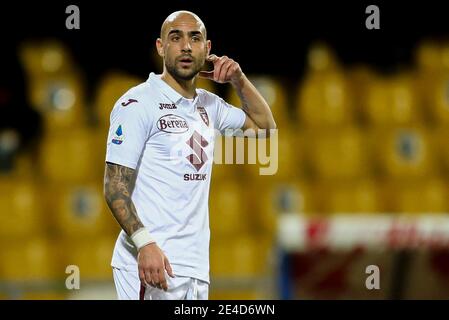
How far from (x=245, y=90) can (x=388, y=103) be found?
6121 mm

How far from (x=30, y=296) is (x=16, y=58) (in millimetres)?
3249

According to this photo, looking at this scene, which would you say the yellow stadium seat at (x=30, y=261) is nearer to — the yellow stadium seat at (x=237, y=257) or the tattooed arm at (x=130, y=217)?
the yellow stadium seat at (x=237, y=257)

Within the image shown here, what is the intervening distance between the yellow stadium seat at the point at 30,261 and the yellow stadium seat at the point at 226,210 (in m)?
1.57

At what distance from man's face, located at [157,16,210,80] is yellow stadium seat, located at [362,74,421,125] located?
6274mm

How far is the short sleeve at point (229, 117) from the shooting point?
3793mm

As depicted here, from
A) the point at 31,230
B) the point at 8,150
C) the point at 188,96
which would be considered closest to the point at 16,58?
the point at 8,150

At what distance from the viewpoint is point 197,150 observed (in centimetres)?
354

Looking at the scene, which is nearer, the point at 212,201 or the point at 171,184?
the point at 171,184

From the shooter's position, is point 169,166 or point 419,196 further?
point 419,196

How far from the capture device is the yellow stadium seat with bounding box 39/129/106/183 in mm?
8734

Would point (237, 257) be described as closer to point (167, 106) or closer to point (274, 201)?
point (274, 201)

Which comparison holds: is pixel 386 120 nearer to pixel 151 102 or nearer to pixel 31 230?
pixel 31 230

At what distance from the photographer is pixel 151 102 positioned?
11.4 feet

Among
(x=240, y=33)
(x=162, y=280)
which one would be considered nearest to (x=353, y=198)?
(x=240, y=33)
